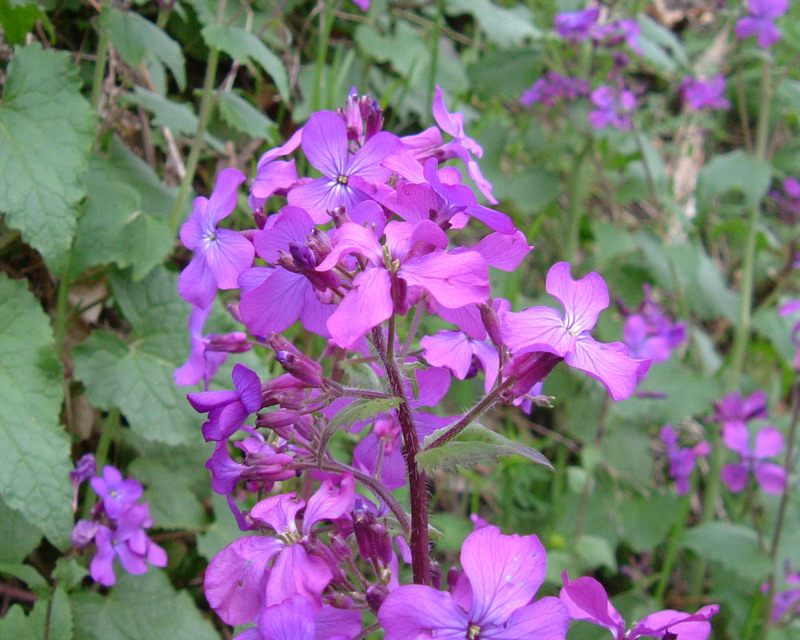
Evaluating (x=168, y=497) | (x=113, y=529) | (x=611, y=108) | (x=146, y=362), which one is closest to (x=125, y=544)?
(x=113, y=529)

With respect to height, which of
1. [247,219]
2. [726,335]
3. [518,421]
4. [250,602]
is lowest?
[726,335]

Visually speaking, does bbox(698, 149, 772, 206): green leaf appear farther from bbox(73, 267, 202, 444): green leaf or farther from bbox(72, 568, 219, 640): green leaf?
bbox(72, 568, 219, 640): green leaf

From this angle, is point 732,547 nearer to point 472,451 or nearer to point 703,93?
point 472,451

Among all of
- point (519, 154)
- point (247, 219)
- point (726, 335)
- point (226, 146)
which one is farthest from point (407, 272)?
point (726, 335)

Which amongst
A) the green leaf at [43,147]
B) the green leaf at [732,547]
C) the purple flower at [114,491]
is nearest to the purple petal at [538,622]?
the purple flower at [114,491]

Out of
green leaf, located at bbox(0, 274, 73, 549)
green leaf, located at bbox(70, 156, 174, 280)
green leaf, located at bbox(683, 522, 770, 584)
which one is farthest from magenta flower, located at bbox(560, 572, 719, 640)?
green leaf, located at bbox(683, 522, 770, 584)

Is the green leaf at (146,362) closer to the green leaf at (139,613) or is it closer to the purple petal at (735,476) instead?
the green leaf at (139,613)

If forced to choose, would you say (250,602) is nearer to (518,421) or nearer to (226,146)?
(226,146)
